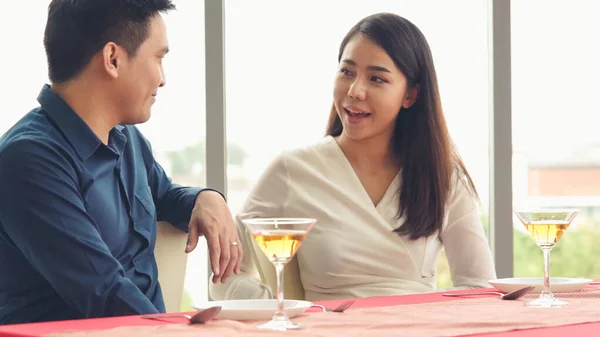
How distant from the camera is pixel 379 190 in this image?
2723 mm

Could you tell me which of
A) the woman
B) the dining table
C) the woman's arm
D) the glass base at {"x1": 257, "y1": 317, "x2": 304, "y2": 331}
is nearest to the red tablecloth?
the dining table

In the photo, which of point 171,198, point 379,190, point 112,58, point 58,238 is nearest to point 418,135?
point 379,190

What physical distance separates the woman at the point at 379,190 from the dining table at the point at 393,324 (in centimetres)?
82

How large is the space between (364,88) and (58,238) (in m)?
1.15

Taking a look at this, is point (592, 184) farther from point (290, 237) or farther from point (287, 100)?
point (290, 237)

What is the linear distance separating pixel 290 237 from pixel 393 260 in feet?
4.02

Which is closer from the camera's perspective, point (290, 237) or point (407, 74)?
point (290, 237)

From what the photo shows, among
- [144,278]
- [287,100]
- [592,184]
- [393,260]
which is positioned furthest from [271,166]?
[592,184]

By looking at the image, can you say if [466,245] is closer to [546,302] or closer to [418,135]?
[418,135]

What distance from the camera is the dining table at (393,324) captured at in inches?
53.8

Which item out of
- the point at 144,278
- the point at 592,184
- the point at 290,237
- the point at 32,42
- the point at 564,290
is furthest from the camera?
the point at 592,184

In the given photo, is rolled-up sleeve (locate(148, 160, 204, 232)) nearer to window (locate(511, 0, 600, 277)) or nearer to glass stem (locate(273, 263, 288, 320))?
glass stem (locate(273, 263, 288, 320))

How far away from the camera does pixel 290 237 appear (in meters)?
1.41

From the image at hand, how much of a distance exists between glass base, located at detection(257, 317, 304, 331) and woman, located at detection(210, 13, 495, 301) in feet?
3.36
